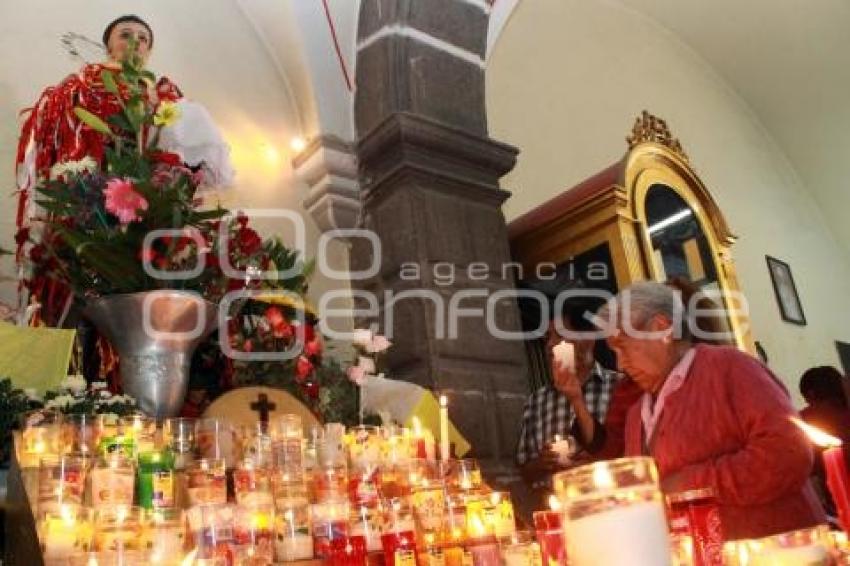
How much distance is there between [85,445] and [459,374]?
1.90m

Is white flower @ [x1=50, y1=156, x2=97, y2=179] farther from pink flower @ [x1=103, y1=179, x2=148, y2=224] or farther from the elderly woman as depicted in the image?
the elderly woman

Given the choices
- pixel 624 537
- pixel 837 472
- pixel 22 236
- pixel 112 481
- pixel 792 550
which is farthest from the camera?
pixel 22 236

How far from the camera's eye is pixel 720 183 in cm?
775

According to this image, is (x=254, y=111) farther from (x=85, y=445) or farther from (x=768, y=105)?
(x=768, y=105)

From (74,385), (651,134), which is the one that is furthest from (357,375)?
(651,134)

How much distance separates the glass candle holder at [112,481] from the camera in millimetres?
→ 1650

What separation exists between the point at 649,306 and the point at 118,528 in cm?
148

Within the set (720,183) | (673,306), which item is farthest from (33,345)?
(720,183)

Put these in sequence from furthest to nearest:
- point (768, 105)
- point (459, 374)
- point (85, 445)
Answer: point (768, 105)
point (459, 374)
point (85, 445)

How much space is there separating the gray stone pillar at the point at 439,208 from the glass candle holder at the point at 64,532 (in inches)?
79.0

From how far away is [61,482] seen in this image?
160cm

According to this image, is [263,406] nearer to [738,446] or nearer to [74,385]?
[74,385]

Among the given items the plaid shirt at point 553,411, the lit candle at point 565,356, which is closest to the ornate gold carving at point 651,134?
the plaid shirt at point 553,411

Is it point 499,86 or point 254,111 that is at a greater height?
point 499,86
